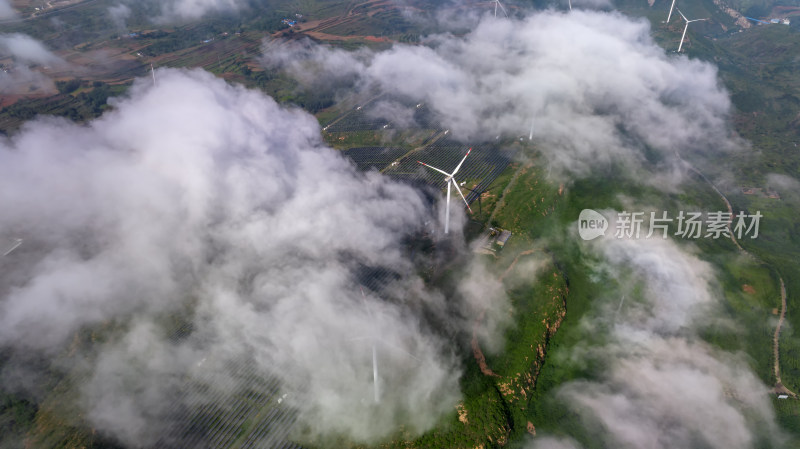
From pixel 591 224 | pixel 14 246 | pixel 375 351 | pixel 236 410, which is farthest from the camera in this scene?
pixel 591 224

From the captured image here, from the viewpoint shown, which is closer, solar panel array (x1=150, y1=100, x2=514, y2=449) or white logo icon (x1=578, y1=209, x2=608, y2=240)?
solar panel array (x1=150, y1=100, x2=514, y2=449)

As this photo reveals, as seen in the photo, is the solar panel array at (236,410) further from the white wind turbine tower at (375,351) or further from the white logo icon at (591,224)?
the white logo icon at (591,224)

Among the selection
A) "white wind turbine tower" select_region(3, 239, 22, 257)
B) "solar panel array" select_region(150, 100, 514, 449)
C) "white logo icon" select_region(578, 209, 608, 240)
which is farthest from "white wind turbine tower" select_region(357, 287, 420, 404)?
"white wind turbine tower" select_region(3, 239, 22, 257)

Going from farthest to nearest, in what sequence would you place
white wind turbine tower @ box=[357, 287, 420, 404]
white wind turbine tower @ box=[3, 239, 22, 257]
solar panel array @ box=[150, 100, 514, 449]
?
white wind turbine tower @ box=[3, 239, 22, 257] < solar panel array @ box=[150, 100, 514, 449] < white wind turbine tower @ box=[357, 287, 420, 404]

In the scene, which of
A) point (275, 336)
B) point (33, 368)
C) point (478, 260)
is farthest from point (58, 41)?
point (478, 260)

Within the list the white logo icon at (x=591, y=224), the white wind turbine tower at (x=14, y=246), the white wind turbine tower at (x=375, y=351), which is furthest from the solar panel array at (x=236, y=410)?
the white logo icon at (x=591, y=224)

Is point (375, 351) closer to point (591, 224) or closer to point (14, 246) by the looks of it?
point (591, 224)

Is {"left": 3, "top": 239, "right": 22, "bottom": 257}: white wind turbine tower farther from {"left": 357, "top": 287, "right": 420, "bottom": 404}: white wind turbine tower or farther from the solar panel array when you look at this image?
{"left": 357, "top": 287, "right": 420, "bottom": 404}: white wind turbine tower

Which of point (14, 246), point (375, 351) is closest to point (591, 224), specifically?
point (375, 351)

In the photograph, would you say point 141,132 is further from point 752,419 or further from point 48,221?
point 752,419
